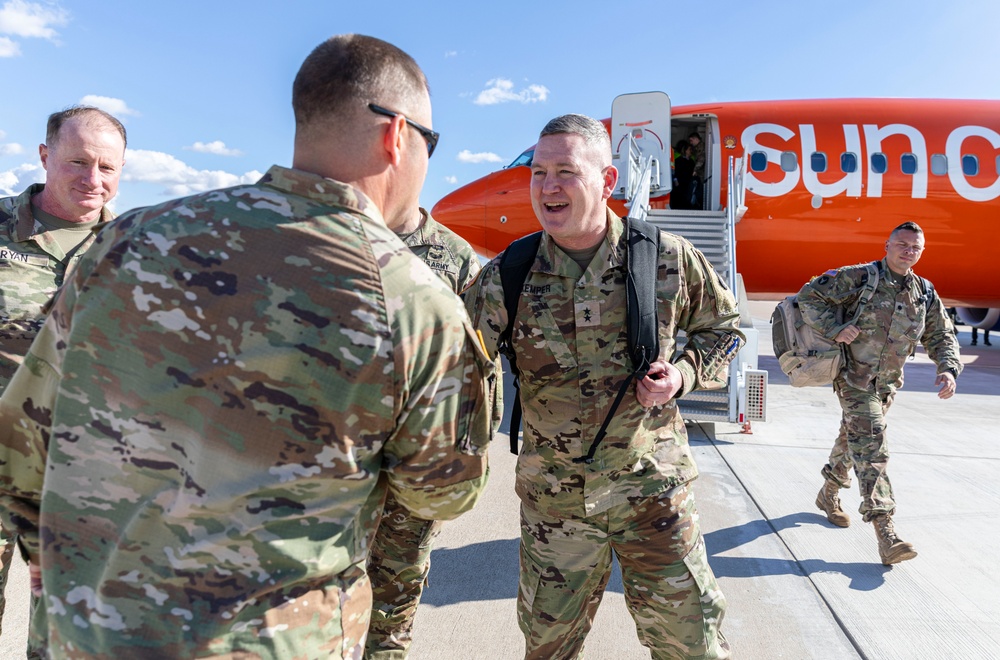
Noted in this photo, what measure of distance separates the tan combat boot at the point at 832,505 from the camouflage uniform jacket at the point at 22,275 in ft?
15.2

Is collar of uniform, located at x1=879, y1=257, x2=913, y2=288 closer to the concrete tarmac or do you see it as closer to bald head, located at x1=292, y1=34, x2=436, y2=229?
the concrete tarmac

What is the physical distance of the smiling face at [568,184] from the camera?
216cm

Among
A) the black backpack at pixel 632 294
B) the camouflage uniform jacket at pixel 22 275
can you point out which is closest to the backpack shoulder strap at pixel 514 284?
the black backpack at pixel 632 294

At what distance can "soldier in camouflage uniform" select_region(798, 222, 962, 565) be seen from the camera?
428 cm

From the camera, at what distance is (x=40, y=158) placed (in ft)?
8.96

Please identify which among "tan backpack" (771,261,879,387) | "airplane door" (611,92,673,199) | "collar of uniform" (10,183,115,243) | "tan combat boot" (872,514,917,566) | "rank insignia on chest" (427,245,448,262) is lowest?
"tan combat boot" (872,514,917,566)

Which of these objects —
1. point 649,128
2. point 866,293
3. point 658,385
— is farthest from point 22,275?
point 649,128

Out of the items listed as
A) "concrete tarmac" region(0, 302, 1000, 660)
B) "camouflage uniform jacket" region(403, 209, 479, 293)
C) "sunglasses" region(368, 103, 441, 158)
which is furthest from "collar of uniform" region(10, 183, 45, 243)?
"sunglasses" region(368, 103, 441, 158)

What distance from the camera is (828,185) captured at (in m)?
10.5

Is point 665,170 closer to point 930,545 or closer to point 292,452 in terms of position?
point 930,545

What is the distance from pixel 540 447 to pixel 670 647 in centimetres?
77

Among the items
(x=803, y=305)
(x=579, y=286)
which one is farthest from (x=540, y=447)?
(x=803, y=305)

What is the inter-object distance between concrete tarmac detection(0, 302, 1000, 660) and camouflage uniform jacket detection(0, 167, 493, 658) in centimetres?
210

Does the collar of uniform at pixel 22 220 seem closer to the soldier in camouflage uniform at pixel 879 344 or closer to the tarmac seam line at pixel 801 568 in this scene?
the tarmac seam line at pixel 801 568
